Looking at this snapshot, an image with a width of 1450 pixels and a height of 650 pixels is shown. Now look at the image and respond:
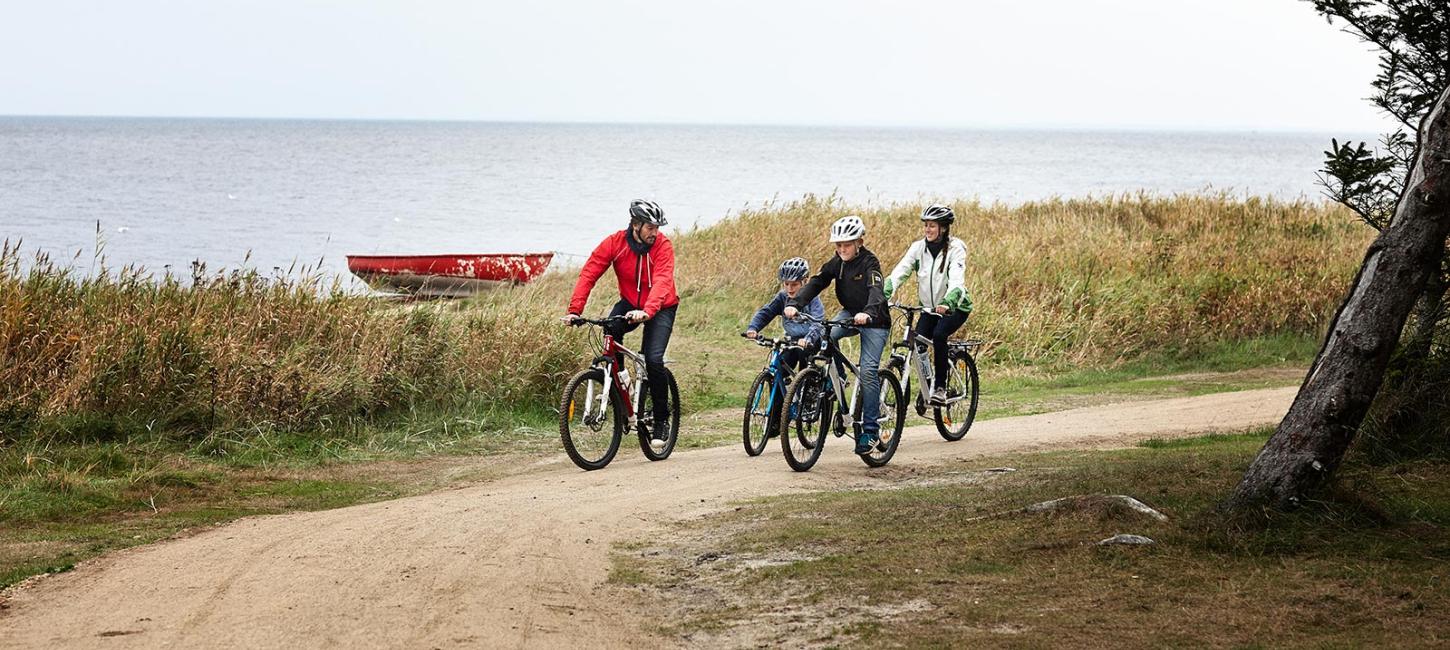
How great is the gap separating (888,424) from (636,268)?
238 cm

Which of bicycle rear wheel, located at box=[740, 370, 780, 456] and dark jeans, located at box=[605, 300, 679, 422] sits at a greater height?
dark jeans, located at box=[605, 300, 679, 422]

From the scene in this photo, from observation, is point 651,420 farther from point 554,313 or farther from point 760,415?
point 554,313

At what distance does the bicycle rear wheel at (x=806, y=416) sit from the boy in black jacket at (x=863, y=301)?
303mm

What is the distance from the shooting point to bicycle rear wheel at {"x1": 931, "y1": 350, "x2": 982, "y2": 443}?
12836mm

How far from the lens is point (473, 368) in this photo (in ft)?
48.8

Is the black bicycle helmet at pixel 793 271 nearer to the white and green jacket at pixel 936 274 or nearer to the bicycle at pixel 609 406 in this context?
the white and green jacket at pixel 936 274

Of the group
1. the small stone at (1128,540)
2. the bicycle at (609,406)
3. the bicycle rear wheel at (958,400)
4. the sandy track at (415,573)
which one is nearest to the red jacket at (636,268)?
the bicycle at (609,406)

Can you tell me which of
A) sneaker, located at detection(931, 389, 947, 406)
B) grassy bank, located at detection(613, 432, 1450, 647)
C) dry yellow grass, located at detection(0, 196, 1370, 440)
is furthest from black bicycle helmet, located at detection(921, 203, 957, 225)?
dry yellow grass, located at detection(0, 196, 1370, 440)

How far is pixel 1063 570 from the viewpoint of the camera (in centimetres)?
723

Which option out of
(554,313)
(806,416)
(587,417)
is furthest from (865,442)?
(554,313)

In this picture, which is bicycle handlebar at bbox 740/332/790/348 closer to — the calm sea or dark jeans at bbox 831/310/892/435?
dark jeans at bbox 831/310/892/435

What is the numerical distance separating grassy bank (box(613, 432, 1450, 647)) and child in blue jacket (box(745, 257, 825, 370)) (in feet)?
6.20

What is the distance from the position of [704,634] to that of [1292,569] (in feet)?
9.87

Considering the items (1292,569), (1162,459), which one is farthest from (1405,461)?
(1292,569)
